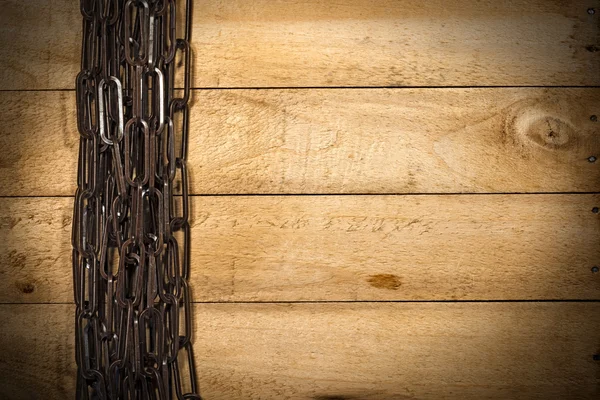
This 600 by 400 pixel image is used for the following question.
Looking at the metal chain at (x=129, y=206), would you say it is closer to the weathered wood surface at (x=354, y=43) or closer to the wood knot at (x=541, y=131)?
the weathered wood surface at (x=354, y=43)

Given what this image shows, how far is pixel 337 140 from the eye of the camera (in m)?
1.06

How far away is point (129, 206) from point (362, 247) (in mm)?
483

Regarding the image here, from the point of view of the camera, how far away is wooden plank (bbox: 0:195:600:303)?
1062 mm

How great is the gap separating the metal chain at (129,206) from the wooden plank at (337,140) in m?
0.08

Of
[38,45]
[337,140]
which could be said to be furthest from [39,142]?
[337,140]

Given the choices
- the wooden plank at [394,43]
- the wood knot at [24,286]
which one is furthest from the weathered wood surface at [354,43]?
the wood knot at [24,286]

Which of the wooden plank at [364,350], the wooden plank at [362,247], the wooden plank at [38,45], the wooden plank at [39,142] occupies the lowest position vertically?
the wooden plank at [364,350]

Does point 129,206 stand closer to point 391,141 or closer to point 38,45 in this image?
point 38,45

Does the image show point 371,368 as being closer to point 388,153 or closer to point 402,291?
point 402,291

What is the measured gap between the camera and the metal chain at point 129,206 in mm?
976

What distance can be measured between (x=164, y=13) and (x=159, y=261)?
19.6 inches

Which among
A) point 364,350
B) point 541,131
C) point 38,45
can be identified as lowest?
point 364,350

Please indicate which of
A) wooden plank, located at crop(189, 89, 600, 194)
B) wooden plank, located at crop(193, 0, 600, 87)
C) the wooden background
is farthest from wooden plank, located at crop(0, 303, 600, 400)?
wooden plank, located at crop(193, 0, 600, 87)

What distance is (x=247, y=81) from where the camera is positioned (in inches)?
41.9
